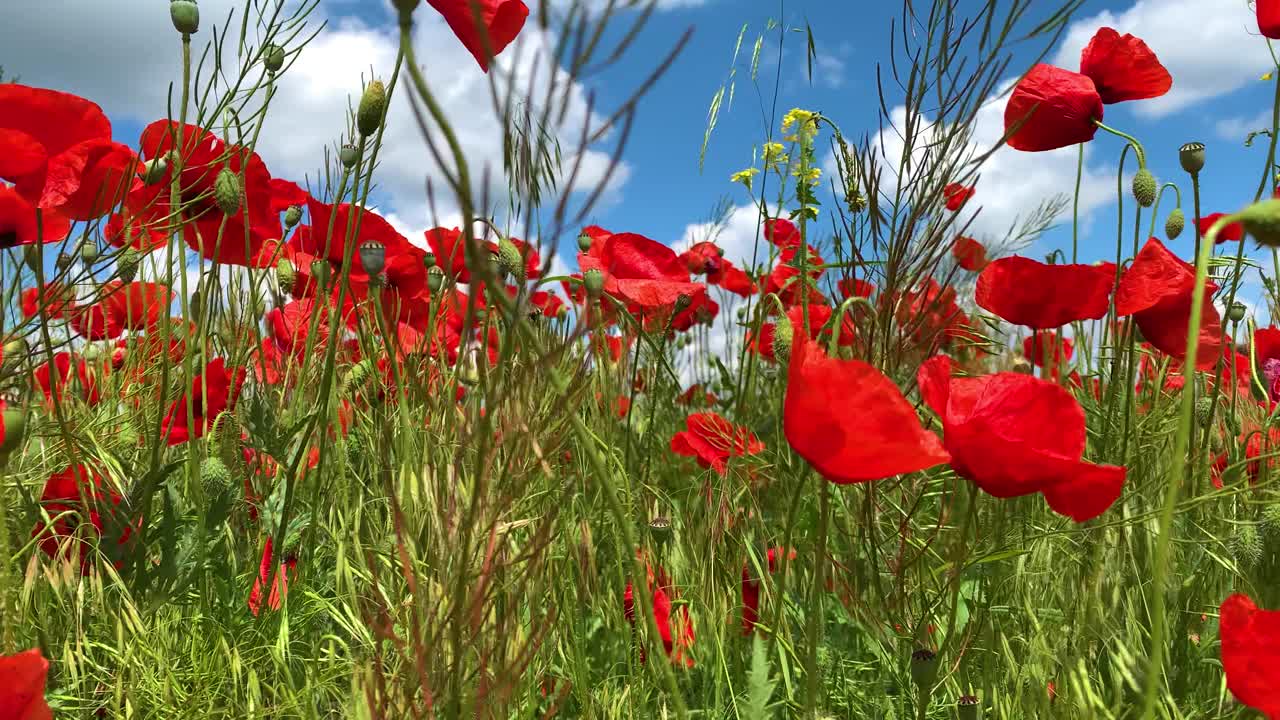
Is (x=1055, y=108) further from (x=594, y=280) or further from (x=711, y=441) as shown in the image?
(x=711, y=441)

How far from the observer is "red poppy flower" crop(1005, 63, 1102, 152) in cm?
114

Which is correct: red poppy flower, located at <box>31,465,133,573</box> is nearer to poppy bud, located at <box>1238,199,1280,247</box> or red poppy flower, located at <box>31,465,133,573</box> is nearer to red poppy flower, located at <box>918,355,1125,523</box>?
red poppy flower, located at <box>918,355,1125,523</box>

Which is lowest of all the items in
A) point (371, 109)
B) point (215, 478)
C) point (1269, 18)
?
point (215, 478)

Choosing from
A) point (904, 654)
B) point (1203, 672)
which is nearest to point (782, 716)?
point (904, 654)

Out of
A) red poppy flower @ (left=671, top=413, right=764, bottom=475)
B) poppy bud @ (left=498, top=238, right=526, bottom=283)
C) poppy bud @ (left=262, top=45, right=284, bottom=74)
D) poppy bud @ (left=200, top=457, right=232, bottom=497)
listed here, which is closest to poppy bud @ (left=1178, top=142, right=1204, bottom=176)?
red poppy flower @ (left=671, top=413, right=764, bottom=475)

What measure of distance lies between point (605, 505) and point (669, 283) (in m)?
0.39

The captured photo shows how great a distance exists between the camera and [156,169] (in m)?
0.96

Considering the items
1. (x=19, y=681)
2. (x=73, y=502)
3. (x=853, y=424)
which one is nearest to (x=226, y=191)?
(x=73, y=502)

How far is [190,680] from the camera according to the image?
38.7 inches

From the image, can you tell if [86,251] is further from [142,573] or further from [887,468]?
[887,468]

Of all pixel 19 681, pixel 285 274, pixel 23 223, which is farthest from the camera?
pixel 285 274

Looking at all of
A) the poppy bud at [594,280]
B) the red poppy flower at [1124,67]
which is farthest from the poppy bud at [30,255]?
the red poppy flower at [1124,67]

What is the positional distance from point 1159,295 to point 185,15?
1.15 meters

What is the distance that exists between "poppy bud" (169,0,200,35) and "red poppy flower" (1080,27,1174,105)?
1150 mm
